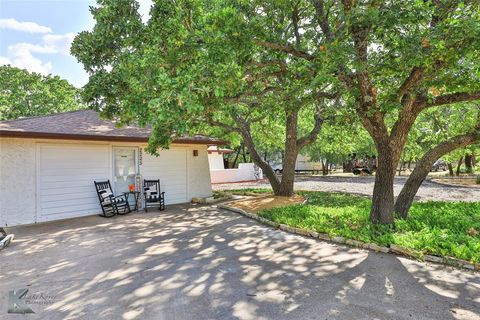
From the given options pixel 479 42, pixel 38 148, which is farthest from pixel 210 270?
pixel 38 148

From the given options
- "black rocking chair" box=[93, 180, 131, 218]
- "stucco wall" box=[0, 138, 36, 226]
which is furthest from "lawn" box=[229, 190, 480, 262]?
"stucco wall" box=[0, 138, 36, 226]

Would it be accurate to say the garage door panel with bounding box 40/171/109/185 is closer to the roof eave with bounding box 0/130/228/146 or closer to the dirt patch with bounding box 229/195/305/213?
the roof eave with bounding box 0/130/228/146

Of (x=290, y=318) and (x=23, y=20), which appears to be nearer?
(x=290, y=318)

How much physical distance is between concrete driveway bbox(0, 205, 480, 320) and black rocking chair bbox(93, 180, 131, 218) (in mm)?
2187

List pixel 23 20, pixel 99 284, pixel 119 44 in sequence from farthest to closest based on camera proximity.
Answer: pixel 23 20 → pixel 119 44 → pixel 99 284

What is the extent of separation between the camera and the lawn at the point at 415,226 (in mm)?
4645

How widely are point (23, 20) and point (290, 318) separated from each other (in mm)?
9934

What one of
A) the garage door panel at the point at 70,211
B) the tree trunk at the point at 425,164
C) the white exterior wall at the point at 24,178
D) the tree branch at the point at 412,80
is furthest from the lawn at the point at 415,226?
the white exterior wall at the point at 24,178

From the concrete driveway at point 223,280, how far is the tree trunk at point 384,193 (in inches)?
60.0

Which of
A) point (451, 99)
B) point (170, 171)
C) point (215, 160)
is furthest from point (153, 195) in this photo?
point (215, 160)

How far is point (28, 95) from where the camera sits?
2075 centimetres

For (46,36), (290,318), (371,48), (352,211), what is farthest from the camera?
(46,36)

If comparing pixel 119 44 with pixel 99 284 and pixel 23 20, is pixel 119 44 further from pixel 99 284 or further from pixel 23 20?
pixel 99 284

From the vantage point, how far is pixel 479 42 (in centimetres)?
403
